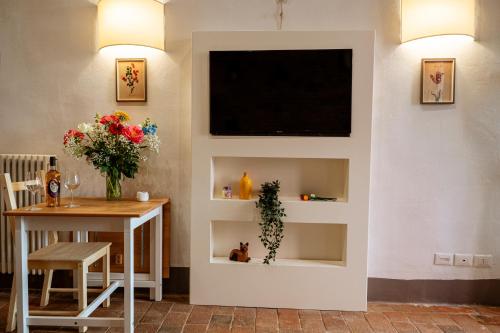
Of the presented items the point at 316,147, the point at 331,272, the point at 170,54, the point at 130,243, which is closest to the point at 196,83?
the point at 170,54

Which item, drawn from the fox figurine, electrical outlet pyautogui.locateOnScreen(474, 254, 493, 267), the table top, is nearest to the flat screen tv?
the table top

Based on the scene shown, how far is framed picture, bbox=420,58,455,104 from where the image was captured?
2.50 meters

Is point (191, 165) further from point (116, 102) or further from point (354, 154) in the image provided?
point (354, 154)

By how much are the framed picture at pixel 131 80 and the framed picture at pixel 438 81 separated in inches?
83.4

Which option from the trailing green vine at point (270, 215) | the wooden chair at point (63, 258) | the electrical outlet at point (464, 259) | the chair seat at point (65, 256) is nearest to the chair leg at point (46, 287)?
the wooden chair at point (63, 258)

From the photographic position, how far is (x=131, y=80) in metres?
2.64

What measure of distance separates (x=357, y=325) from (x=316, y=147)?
3.95 feet

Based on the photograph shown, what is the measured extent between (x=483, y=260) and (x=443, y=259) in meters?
0.29

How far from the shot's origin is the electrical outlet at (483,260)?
99.9 inches

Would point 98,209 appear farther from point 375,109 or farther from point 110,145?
point 375,109

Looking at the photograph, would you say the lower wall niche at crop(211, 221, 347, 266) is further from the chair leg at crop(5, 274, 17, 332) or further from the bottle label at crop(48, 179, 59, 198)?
the chair leg at crop(5, 274, 17, 332)

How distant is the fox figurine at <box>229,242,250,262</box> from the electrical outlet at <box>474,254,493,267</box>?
171 cm

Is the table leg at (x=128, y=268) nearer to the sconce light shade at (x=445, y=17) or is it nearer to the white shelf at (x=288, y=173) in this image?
the white shelf at (x=288, y=173)

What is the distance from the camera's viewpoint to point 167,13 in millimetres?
2613
